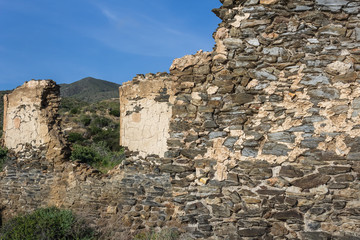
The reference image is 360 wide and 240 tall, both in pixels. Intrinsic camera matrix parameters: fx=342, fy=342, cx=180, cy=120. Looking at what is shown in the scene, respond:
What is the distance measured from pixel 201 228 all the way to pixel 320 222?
1445 mm

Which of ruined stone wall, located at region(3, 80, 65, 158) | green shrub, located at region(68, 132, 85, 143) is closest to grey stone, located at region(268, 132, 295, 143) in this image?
ruined stone wall, located at region(3, 80, 65, 158)

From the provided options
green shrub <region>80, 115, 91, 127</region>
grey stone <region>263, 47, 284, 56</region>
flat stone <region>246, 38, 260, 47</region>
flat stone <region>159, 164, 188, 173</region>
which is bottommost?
flat stone <region>159, 164, 188, 173</region>

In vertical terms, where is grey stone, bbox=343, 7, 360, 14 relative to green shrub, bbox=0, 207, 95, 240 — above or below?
above

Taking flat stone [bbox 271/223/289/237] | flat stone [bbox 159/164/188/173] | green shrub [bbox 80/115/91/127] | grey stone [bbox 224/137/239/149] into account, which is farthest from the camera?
green shrub [bbox 80/115/91/127]

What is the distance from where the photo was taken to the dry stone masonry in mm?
3846

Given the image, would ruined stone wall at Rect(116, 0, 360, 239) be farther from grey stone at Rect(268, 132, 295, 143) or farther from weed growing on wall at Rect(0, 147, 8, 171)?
weed growing on wall at Rect(0, 147, 8, 171)

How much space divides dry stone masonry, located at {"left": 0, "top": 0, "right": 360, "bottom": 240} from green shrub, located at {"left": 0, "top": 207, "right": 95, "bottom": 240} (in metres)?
2.66

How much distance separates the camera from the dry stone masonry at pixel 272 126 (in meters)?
3.85

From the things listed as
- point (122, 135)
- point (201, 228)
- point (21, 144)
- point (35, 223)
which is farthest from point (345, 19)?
point (21, 144)

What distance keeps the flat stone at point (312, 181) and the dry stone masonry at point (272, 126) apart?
0.01 m

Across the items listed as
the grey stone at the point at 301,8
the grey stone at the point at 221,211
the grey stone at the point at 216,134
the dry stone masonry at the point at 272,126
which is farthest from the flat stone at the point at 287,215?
the grey stone at the point at 301,8

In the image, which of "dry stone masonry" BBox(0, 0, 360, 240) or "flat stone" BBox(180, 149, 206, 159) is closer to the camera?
"dry stone masonry" BBox(0, 0, 360, 240)

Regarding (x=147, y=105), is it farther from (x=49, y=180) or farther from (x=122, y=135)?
(x=49, y=180)

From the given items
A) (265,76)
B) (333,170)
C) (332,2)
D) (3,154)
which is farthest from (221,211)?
(3,154)
